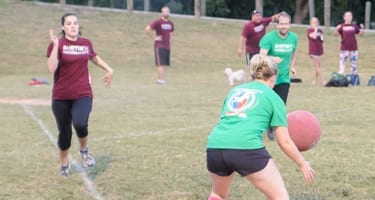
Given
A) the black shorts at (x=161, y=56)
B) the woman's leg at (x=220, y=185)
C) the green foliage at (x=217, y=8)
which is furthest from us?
the green foliage at (x=217, y=8)

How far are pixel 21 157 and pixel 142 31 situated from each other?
26.8m

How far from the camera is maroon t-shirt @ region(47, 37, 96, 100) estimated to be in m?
7.77

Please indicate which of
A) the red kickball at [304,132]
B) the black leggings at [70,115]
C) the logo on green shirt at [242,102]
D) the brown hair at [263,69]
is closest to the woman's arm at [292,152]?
the logo on green shirt at [242,102]

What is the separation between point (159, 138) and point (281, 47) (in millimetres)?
Answer: 2316

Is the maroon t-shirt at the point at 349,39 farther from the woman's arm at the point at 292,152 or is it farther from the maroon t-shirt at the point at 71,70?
the woman's arm at the point at 292,152

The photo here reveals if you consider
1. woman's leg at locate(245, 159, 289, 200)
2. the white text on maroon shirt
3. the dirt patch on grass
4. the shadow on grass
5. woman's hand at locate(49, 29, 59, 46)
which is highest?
woman's hand at locate(49, 29, 59, 46)

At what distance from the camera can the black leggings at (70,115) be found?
781cm

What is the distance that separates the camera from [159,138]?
34.4 ft

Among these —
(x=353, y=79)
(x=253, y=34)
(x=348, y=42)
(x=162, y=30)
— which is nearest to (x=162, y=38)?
(x=162, y=30)

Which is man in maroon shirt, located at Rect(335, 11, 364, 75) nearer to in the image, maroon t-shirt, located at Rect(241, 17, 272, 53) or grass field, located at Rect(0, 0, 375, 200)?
grass field, located at Rect(0, 0, 375, 200)

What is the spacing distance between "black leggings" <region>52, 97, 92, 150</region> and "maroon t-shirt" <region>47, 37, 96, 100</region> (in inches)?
3.0

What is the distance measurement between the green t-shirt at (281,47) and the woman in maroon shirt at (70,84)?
11.0ft

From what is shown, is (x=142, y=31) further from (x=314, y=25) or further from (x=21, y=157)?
(x=21, y=157)

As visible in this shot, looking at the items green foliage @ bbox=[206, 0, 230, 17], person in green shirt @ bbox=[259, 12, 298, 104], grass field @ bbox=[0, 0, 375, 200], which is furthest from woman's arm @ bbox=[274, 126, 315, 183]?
green foliage @ bbox=[206, 0, 230, 17]
